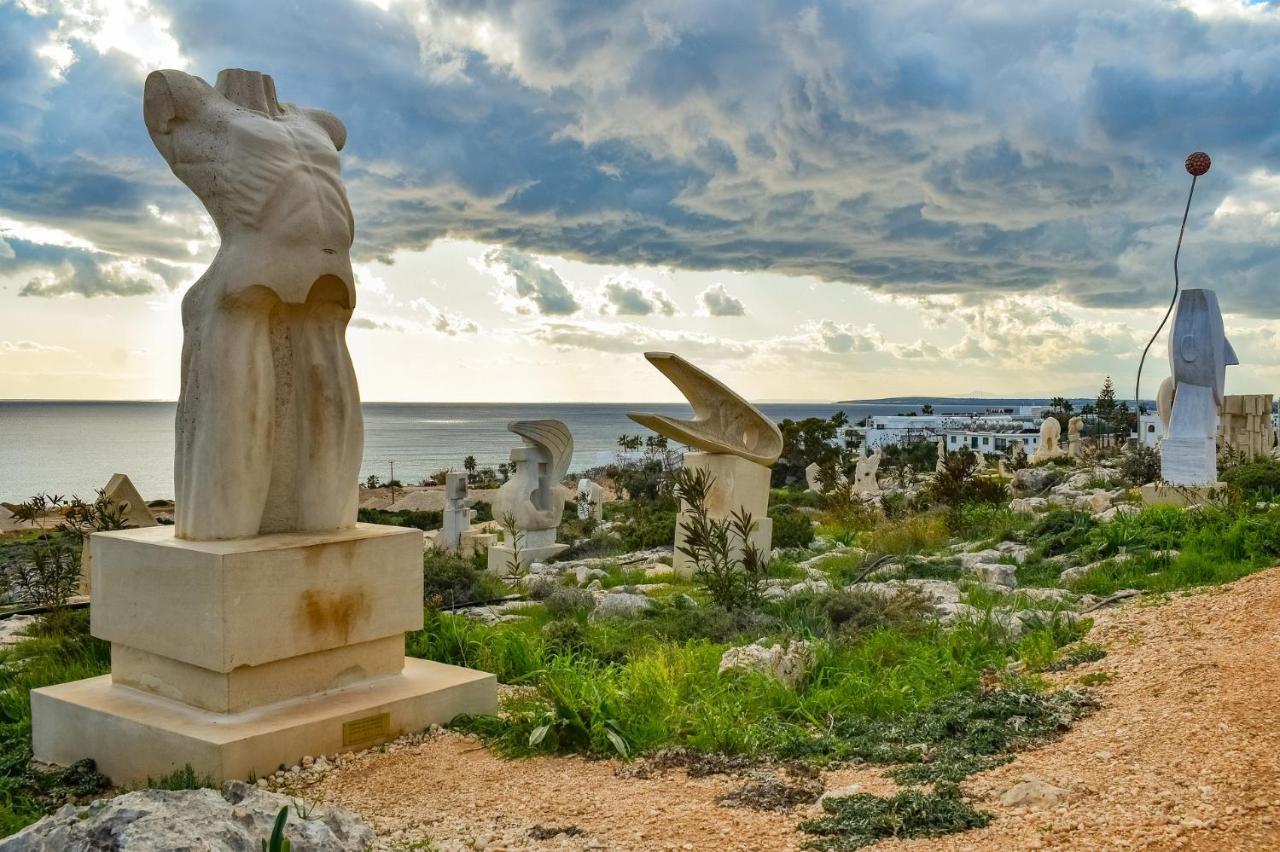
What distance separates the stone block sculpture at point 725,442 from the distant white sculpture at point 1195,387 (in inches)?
271

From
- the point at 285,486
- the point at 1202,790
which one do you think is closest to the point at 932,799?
the point at 1202,790

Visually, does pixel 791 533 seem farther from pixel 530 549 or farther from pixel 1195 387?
pixel 1195 387

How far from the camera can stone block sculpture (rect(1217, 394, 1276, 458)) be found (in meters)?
20.4

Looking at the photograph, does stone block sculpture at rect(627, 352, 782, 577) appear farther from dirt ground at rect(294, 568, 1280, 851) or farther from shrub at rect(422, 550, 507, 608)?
dirt ground at rect(294, 568, 1280, 851)

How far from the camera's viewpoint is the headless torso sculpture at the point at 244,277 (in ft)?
16.0

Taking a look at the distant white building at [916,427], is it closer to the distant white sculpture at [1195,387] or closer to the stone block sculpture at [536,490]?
the distant white sculpture at [1195,387]

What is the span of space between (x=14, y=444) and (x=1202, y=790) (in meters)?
145

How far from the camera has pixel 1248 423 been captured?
809 inches

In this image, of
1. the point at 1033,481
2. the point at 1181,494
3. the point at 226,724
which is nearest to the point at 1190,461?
the point at 1181,494

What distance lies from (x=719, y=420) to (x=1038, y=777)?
887 cm

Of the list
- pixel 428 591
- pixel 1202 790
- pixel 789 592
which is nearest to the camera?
pixel 1202 790

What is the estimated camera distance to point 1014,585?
9125 mm

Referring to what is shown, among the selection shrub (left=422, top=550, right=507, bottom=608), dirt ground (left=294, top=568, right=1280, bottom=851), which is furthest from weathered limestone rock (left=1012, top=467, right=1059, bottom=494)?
dirt ground (left=294, top=568, right=1280, bottom=851)

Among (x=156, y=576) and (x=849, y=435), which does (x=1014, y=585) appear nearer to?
(x=156, y=576)
